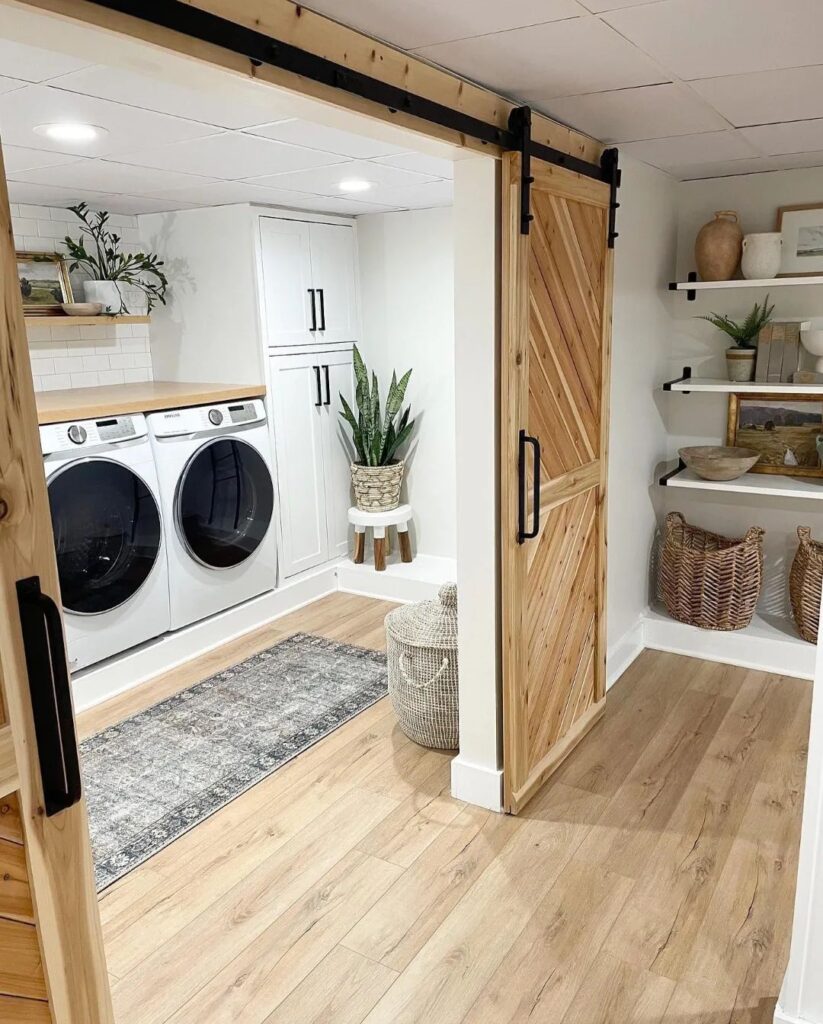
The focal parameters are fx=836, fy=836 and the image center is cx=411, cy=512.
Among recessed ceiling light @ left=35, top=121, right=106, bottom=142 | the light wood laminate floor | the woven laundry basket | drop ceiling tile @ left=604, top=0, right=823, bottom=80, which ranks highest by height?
drop ceiling tile @ left=604, top=0, right=823, bottom=80

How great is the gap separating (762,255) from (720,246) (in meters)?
0.17

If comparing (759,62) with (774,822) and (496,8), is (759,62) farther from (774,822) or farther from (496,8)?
(774,822)

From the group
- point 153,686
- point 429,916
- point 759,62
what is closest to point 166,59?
point 759,62

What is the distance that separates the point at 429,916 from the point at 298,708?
4.33ft

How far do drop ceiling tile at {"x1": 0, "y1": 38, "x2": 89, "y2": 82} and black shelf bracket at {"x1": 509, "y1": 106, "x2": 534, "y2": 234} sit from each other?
1.08m

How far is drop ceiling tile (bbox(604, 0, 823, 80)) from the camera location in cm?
164

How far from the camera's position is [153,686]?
368 centimetres

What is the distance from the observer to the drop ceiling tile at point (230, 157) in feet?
8.69

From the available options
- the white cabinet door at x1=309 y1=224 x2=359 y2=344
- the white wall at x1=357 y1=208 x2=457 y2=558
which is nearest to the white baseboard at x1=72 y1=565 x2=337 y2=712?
the white wall at x1=357 y1=208 x2=457 y2=558

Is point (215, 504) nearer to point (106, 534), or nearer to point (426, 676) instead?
point (106, 534)

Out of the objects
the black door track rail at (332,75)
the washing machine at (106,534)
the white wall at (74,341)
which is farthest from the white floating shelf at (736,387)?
the white wall at (74,341)

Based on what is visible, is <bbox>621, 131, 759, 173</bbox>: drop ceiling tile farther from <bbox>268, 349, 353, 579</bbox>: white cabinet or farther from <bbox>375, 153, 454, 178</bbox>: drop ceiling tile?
<bbox>268, 349, 353, 579</bbox>: white cabinet

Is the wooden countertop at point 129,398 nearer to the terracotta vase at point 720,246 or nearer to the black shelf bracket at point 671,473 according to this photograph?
the black shelf bracket at point 671,473

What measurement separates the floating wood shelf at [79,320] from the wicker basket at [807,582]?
3289 millimetres
